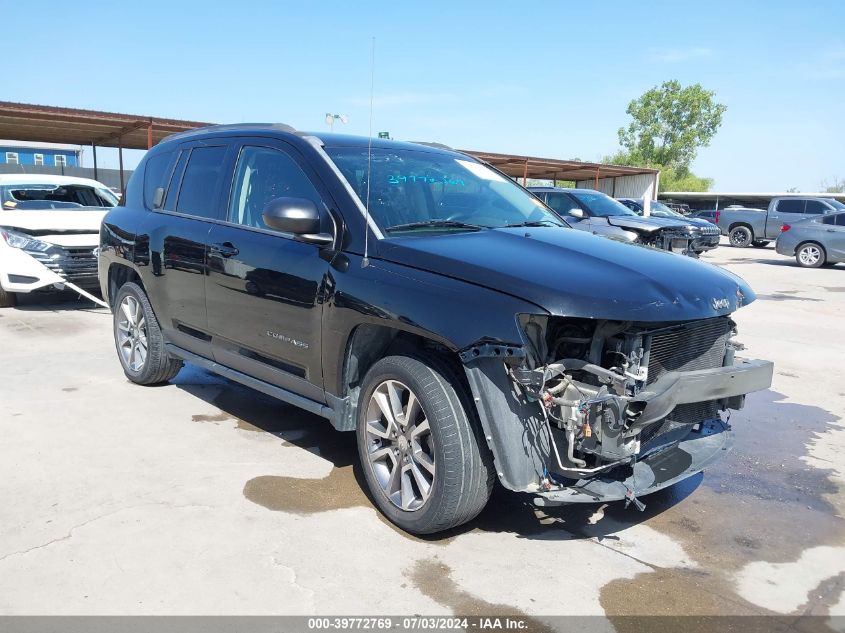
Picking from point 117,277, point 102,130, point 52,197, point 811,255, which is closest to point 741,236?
point 811,255

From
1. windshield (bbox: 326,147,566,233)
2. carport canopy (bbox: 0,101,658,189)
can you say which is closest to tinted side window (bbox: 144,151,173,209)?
windshield (bbox: 326,147,566,233)

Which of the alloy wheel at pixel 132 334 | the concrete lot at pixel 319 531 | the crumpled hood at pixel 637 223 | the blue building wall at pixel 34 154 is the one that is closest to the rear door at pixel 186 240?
the alloy wheel at pixel 132 334

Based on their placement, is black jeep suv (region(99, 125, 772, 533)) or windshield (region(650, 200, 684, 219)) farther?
windshield (region(650, 200, 684, 219))

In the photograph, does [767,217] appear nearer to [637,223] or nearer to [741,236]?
[741,236]

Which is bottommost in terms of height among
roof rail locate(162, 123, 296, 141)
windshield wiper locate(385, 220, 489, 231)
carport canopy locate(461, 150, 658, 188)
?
windshield wiper locate(385, 220, 489, 231)

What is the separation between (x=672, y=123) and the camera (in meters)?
78.6

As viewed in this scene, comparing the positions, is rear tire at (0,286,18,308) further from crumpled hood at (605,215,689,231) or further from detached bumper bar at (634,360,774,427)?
crumpled hood at (605,215,689,231)

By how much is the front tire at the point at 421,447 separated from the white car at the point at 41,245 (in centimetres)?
651

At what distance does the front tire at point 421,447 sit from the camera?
312 centimetres

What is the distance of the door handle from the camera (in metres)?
4.33

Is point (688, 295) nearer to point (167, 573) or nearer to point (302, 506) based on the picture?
point (302, 506)

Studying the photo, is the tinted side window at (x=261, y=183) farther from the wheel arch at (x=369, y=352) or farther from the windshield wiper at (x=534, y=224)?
the windshield wiper at (x=534, y=224)

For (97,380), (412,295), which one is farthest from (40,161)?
(412,295)

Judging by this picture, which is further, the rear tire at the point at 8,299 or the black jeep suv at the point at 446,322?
the rear tire at the point at 8,299
